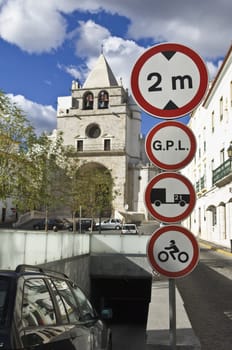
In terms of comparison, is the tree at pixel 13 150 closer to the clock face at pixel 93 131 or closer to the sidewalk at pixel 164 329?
the sidewalk at pixel 164 329

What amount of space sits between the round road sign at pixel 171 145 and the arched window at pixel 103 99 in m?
66.9

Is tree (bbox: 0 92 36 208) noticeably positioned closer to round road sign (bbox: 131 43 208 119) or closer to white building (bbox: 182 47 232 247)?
round road sign (bbox: 131 43 208 119)

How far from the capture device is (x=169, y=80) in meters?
3.86

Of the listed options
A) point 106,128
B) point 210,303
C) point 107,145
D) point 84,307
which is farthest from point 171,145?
point 106,128

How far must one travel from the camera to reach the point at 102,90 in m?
70.1

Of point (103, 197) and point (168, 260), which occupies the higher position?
point (103, 197)

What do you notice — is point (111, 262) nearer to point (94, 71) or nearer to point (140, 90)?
point (140, 90)

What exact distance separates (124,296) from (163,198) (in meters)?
21.8

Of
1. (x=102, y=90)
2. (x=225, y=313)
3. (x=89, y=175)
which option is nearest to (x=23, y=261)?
(x=225, y=313)

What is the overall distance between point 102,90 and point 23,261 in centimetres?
6229

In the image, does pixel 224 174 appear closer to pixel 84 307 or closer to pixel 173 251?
pixel 84 307

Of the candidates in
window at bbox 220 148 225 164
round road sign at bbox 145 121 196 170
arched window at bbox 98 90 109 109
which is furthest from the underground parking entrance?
arched window at bbox 98 90 109 109

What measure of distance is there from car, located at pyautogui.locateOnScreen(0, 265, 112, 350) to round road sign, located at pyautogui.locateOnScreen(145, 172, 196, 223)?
1.23m

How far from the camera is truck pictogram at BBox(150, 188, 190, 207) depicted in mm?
3637
